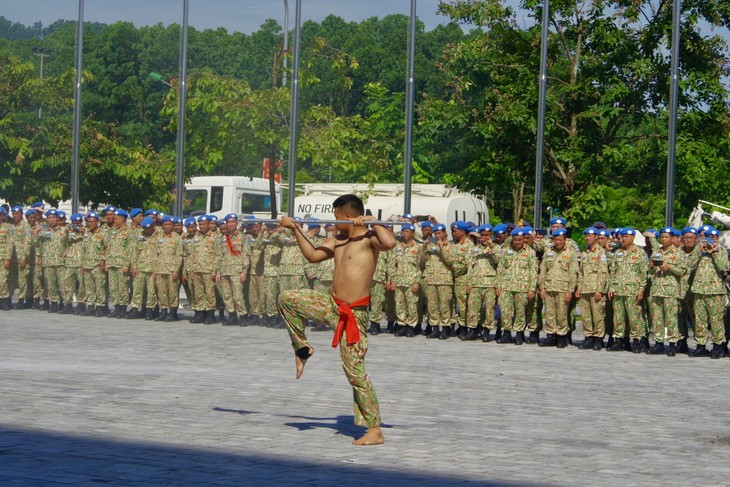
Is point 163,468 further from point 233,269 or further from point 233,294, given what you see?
point 233,294

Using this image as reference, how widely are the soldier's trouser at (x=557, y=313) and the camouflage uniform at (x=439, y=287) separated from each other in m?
1.73

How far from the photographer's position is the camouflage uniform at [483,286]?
799 inches

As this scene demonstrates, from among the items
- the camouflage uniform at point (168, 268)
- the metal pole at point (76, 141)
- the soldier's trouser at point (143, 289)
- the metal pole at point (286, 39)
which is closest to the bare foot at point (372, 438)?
the camouflage uniform at point (168, 268)

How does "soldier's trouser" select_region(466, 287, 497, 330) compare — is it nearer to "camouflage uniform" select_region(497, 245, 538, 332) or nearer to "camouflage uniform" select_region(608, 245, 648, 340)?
"camouflage uniform" select_region(497, 245, 538, 332)

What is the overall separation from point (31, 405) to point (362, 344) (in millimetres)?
2884

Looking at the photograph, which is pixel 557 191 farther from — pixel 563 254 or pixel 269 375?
pixel 269 375

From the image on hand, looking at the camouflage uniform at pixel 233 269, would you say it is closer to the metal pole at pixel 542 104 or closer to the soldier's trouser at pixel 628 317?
the soldier's trouser at pixel 628 317

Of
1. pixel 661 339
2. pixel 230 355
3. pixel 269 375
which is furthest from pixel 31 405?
pixel 661 339

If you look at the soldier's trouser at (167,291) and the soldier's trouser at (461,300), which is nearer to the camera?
the soldier's trouser at (461,300)

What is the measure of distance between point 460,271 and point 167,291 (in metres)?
5.21

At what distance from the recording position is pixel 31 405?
10992mm

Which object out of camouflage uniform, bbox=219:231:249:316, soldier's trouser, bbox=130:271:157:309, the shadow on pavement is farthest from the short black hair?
soldier's trouser, bbox=130:271:157:309

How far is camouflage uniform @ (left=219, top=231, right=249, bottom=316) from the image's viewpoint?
73.1 feet

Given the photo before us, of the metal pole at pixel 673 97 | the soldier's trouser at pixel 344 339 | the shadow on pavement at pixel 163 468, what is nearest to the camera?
the shadow on pavement at pixel 163 468
